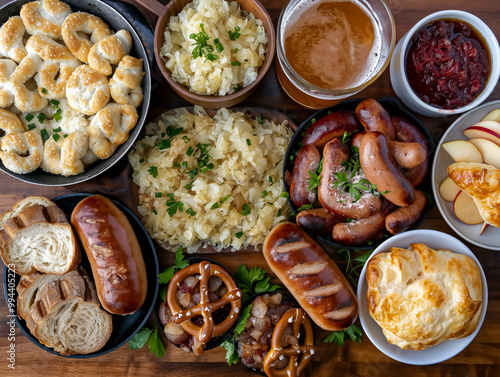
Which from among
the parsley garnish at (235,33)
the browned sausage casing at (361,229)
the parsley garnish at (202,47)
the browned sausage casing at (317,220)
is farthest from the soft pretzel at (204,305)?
the parsley garnish at (235,33)

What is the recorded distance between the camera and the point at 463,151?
2.10m

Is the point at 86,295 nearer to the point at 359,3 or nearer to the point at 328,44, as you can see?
the point at 328,44

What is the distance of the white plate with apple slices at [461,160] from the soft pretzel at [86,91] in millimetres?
1782

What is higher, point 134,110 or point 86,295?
point 134,110

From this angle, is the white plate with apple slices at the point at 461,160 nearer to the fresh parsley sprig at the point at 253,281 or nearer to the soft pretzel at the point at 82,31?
the fresh parsley sprig at the point at 253,281

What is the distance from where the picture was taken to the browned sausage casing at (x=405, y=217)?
1.99 meters

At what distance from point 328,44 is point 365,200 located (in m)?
0.83

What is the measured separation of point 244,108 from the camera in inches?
92.5

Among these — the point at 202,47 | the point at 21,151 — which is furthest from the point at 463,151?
the point at 21,151

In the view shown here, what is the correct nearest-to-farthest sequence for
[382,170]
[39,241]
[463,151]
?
1. [382,170]
2. [463,151]
3. [39,241]

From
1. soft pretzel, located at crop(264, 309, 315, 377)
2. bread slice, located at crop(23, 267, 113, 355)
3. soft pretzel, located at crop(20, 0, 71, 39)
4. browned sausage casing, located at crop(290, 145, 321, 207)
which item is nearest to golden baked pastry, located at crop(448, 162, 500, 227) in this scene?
browned sausage casing, located at crop(290, 145, 321, 207)

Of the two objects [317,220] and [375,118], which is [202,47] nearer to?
[375,118]

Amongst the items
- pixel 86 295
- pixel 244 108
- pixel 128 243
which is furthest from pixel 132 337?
pixel 244 108

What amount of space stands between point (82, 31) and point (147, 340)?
5.76 feet
